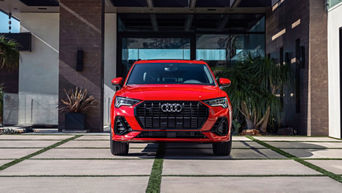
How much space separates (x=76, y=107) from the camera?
887 cm

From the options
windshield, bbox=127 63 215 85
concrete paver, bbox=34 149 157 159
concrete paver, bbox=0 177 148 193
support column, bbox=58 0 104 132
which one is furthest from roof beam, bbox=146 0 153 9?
concrete paver, bbox=0 177 148 193

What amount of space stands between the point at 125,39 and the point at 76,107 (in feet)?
14.6

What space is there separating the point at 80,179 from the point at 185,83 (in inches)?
96.9

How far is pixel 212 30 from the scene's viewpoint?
499 inches

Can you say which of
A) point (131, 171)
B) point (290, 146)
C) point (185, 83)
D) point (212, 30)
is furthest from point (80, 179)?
point (212, 30)

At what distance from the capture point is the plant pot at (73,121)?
882 centimetres

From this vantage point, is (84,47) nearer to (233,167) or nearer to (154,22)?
(154,22)

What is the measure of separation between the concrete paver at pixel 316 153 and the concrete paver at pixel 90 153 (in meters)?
1.89

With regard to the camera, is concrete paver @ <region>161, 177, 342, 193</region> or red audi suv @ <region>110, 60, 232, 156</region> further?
red audi suv @ <region>110, 60, 232, 156</region>

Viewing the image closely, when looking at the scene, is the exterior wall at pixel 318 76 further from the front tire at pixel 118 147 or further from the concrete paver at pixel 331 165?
the front tire at pixel 118 147

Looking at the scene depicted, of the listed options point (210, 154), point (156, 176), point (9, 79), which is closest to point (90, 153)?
point (210, 154)

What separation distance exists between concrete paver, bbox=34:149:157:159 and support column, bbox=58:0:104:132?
12.1 ft

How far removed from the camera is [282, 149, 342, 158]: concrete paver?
499 centimetres

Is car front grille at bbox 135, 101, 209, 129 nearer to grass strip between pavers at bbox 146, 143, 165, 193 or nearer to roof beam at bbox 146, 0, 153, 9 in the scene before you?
grass strip between pavers at bbox 146, 143, 165, 193
